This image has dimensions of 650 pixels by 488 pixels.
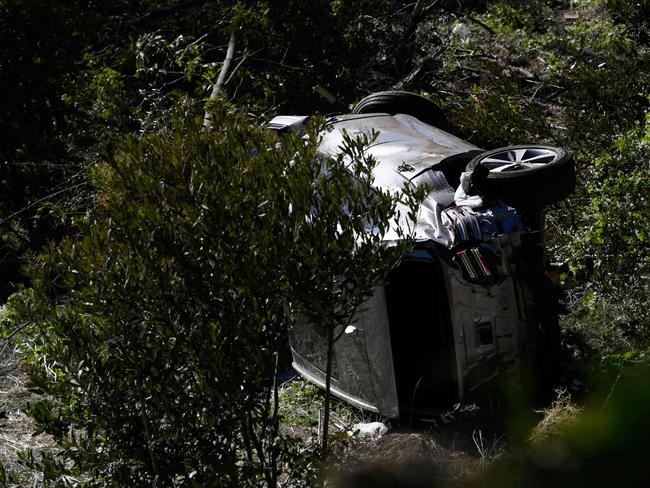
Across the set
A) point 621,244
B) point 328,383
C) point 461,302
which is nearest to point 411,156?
point 461,302

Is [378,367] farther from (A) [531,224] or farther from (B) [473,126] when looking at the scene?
(B) [473,126]

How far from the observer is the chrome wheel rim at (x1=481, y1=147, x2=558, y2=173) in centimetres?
619

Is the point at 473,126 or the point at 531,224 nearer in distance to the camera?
the point at 531,224

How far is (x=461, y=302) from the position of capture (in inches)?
220

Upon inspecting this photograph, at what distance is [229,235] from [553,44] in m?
8.25

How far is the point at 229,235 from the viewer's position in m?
3.98

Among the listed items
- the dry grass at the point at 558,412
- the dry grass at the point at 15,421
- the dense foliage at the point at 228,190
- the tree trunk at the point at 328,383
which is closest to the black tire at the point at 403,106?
the dense foliage at the point at 228,190

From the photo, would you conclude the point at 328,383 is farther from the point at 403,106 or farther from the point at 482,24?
the point at 482,24

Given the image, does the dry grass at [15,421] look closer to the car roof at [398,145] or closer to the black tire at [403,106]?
the car roof at [398,145]

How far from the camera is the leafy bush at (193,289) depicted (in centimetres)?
397

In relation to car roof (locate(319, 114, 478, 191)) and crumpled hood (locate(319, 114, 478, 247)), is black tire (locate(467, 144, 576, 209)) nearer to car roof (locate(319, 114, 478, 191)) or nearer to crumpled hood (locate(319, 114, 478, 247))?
crumpled hood (locate(319, 114, 478, 247))

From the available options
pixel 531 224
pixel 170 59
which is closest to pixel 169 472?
pixel 531 224

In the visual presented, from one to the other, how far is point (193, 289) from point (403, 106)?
4.94 metres

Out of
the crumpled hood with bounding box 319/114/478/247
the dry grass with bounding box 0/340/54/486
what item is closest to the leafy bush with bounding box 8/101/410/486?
the crumpled hood with bounding box 319/114/478/247
